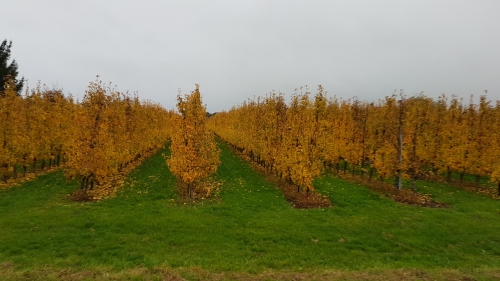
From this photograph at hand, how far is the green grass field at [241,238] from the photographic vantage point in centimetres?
725

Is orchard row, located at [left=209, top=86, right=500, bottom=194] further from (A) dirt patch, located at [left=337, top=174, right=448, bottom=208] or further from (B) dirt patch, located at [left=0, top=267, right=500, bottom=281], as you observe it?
(B) dirt patch, located at [left=0, top=267, right=500, bottom=281]

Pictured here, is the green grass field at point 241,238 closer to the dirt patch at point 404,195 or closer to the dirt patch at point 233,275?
the dirt patch at point 233,275

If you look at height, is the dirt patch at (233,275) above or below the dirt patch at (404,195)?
below

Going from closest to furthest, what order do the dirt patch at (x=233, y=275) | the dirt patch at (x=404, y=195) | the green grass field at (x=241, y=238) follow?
the dirt patch at (x=233, y=275) → the green grass field at (x=241, y=238) → the dirt patch at (x=404, y=195)

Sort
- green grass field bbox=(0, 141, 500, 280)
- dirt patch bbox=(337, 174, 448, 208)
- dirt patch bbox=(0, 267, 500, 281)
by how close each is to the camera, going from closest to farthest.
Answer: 1. dirt patch bbox=(0, 267, 500, 281)
2. green grass field bbox=(0, 141, 500, 280)
3. dirt patch bbox=(337, 174, 448, 208)

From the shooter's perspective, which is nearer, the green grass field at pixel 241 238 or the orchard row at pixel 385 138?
the green grass field at pixel 241 238

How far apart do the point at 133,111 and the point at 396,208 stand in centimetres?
2213

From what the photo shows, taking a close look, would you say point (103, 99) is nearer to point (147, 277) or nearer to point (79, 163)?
point (79, 163)

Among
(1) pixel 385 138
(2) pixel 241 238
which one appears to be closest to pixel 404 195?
(1) pixel 385 138

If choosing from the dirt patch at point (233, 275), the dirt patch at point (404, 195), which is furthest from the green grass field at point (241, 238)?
the dirt patch at point (404, 195)

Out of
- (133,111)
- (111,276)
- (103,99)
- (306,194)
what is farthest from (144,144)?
(111,276)

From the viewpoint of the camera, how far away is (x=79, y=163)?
13758 millimetres

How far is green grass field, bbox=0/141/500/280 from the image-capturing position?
23.8 feet

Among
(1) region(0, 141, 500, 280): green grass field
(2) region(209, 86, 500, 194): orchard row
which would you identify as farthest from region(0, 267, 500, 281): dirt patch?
(2) region(209, 86, 500, 194): orchard row
